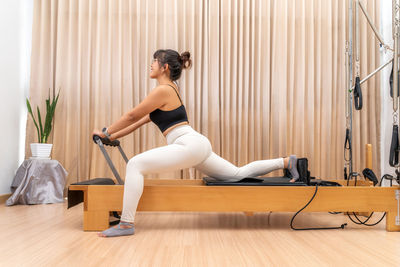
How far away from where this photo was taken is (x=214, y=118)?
3580 mm

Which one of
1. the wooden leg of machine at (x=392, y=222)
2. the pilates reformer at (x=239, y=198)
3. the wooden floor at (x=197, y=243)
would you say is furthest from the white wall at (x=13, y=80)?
the wooden leg of machine at (x=392, y=222)

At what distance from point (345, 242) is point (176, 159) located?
0.96 m

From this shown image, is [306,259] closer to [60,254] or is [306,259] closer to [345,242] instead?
[345,242]

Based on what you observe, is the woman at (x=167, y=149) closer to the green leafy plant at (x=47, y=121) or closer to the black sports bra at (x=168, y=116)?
the black sports bra at (x=168, y=116)

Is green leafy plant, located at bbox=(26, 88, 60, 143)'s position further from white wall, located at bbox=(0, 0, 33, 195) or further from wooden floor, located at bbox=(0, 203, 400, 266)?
wooden floor, located at bbox=(0, 203, 400, 266)

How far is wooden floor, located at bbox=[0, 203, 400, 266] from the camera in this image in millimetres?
1452

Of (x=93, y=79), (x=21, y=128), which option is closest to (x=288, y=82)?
(x=93, y=79)

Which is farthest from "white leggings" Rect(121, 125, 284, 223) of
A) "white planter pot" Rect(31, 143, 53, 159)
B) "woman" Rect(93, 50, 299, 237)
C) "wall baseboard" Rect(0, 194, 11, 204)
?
"wall baseboard" Rect(0, 194, 11, 204)

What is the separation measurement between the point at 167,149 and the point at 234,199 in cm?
48

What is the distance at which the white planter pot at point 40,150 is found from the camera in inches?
128

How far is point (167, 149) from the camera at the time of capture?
201 centimetres

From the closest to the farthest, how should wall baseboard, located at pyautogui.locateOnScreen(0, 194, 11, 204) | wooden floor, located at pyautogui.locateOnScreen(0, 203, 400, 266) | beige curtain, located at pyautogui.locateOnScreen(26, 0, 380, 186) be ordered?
wooden floor, located at pyautogui.locateOnScreen(0, 203, 400, 266), wall baseboard, located at pyautogui.locateOnScreen(0, 194, 11, 204), beige curtain, located at pyautogui.locateOnScreen(26, 0, 380, 186)

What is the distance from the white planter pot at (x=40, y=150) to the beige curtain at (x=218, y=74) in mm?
232

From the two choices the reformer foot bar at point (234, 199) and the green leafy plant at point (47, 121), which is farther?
the green leafy plant at point (47, 121)
